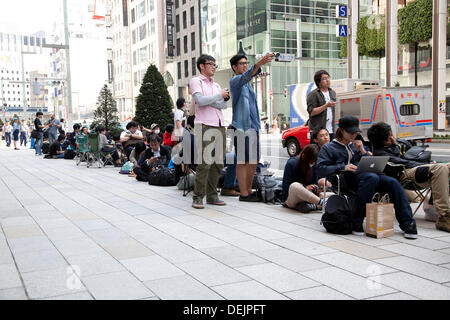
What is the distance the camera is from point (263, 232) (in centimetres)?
543

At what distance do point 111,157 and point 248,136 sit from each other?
9243 millimetres

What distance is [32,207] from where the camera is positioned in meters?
7.51

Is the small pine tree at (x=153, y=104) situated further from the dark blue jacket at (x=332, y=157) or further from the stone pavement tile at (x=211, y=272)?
the stone pavement tile at (x=211, y=272)

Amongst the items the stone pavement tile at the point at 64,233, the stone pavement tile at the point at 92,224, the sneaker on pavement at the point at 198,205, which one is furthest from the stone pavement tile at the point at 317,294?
the sneaker on pavement at the point at 198,205

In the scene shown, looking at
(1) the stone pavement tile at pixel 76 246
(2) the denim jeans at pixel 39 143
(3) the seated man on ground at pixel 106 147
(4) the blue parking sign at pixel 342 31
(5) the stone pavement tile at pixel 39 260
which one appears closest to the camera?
(5) the stone pavement tile at pixel 39 260

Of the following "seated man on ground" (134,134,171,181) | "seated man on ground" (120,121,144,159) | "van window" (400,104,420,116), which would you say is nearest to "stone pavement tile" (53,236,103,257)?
"seated man on ground" (134,134,171,181)

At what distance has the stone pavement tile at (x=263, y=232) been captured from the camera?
5211 mm

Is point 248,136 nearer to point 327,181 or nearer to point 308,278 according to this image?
point 327,181

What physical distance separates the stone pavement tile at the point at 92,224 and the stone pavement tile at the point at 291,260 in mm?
2281

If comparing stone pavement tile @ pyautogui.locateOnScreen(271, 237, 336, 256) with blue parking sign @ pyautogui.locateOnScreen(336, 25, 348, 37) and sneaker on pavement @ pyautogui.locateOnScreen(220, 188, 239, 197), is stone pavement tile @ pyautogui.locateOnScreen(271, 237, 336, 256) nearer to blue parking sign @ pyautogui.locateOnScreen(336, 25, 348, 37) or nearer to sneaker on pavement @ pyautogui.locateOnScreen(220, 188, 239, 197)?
sneaker on pavement @ pyautogui.locateOnScreen(220, 188, 239, 197)

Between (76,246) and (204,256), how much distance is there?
141 centimetres

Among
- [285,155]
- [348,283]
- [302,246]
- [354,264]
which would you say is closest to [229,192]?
[302,246]

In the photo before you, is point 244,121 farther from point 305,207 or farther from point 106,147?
point 106,147
